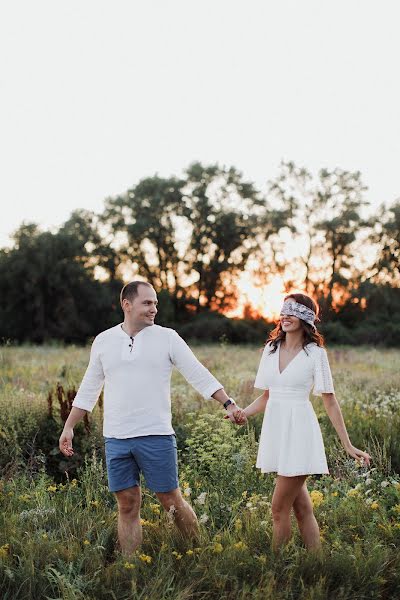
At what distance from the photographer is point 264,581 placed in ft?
13.8

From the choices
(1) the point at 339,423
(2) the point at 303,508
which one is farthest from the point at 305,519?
(1) the point at 339,423

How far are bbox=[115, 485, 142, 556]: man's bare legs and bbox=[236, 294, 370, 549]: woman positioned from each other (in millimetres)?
848

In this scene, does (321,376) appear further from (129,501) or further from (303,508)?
(129,501)

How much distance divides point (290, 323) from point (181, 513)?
4.74 ft

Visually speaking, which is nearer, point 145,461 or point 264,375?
point 145,461

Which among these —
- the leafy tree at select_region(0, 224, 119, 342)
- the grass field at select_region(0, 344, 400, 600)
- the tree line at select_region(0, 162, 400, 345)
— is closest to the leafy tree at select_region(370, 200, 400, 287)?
the tree line at select_region(0, 162, 400, 345)

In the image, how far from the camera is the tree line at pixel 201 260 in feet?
123

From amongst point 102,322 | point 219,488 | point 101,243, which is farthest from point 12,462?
point 101,243

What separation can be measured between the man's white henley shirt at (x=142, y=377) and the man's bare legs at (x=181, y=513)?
41 cm

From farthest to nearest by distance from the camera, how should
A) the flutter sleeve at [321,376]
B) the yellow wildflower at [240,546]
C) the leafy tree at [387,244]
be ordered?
the leafy tree at [387,244], the flutter sleeve at [321,376], the yellow wildflower at [240,546]

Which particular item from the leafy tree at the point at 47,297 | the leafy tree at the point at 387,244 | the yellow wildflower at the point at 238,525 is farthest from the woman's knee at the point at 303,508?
the leafy tree at the point at 387,244

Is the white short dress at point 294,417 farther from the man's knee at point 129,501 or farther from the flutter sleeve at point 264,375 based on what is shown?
the man's knee at point 129,501

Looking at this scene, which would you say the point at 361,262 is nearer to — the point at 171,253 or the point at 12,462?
the point at 171,253

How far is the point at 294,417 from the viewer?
463 centimetres
